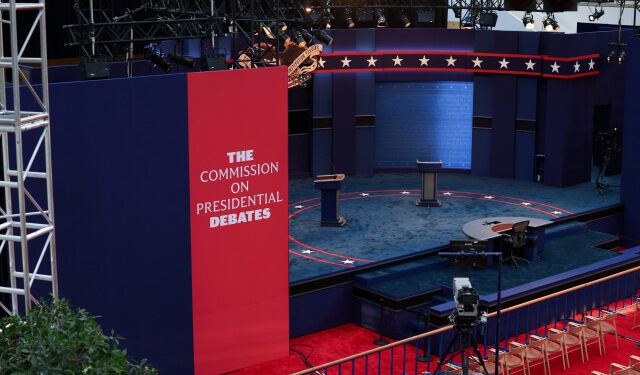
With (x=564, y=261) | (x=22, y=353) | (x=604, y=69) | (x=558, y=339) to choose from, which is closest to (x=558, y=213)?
(x=564, y=261)

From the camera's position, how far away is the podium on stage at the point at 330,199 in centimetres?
1720

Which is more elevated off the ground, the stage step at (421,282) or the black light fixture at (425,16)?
the black light fixture at (425,16)

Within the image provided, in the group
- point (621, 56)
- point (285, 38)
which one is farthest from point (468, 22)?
point (285, 38)

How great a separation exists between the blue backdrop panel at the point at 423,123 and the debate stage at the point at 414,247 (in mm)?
787

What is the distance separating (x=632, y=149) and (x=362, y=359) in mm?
8559

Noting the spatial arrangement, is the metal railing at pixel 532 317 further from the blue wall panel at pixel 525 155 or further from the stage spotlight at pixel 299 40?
the stage spotlight at pixel 299 40

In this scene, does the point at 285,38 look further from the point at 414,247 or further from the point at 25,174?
the point at 25,174

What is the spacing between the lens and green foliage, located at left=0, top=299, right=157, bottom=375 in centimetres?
714

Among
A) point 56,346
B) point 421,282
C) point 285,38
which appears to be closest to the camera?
point 56,346

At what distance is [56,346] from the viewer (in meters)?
7.21

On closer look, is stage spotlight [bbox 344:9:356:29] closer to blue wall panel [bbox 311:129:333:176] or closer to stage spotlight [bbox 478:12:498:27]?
blue wall panel [bbox 311:129:333:176]

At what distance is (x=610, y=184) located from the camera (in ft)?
68.3

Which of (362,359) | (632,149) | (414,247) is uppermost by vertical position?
(632,149)

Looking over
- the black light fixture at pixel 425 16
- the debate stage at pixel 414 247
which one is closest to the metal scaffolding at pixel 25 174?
the debate stage at pixel 414 247
